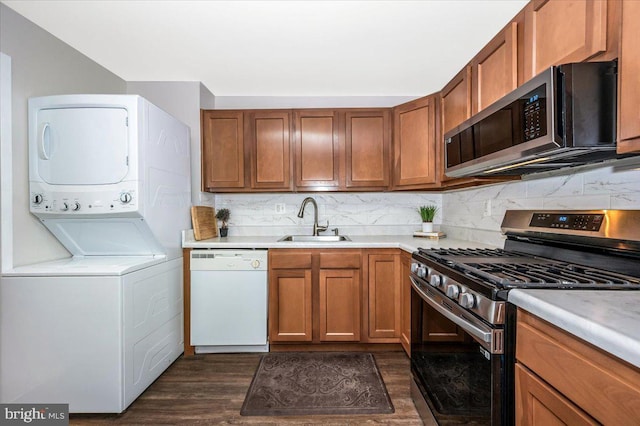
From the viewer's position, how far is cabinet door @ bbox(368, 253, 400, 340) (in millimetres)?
2658

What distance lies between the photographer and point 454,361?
4.42 ft

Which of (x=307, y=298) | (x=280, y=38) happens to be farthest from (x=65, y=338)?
(x=280, y=38)

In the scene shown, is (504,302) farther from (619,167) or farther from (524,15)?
(524,15)

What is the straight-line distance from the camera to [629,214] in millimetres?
1222

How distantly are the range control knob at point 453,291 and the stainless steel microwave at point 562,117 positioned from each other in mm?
585

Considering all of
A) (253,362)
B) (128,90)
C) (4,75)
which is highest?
(128,90)

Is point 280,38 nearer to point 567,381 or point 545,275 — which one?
point 545,275

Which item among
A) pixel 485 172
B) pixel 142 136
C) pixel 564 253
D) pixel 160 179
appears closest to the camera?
pixel 564 253

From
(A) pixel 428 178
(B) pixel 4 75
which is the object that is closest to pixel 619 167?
(A) pixel 428 178

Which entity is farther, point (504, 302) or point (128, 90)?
point (128, 90)

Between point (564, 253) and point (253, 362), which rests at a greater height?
point (564, 253)

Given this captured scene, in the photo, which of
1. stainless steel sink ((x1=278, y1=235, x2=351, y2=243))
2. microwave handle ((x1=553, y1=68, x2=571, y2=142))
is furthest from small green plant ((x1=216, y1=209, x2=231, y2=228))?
microwave handle ((x1=553, y1=68, x2=571, y2=142))

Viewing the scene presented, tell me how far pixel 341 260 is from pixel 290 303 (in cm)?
56

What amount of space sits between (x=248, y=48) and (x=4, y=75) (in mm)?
1478
